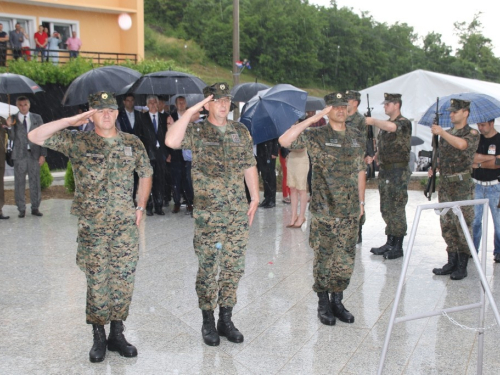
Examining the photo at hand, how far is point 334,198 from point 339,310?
1.06m

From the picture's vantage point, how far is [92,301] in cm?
487

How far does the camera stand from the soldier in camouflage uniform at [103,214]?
15.9 feet

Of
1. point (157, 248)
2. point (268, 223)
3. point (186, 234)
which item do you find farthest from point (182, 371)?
point (268, 223)

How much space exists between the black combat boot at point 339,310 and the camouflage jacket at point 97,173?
209cm

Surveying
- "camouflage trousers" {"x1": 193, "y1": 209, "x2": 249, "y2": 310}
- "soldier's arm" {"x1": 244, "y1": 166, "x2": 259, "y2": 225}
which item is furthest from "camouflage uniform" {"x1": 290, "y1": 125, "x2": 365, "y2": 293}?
"camouflage trousers" {"x1": 193, "y1": 209, "x2": 249, "y2": 310}

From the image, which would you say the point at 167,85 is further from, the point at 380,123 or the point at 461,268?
the point at 461,268

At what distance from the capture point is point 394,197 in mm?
7973

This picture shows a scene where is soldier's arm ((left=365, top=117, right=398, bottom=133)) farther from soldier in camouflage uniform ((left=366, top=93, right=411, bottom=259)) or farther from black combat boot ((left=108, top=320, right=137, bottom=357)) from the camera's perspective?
black combat boot ((left=108, top=320, right=137, bottom=357))

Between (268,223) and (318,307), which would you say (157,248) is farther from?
(318,307)

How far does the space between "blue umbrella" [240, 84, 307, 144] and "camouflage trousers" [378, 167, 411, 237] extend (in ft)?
5.31

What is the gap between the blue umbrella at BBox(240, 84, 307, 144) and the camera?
8828 mm

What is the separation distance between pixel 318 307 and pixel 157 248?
3.41m

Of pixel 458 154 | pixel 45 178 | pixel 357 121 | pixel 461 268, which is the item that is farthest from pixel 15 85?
pixel 461 268

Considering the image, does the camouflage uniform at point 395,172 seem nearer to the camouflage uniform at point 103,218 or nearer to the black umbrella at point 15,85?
the camouflage uniform at point 103,218
